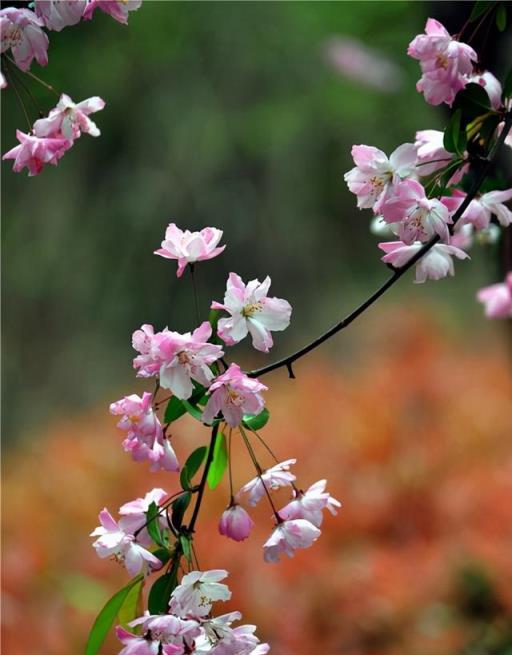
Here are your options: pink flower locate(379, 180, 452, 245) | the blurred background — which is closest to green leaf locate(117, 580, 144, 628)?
pink flower locate(379, 180, 452, 245)

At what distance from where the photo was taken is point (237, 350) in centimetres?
473

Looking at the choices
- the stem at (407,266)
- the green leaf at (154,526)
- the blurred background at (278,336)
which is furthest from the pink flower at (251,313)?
the blurred background at (278,336)

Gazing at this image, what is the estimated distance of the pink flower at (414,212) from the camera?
1.88 feet

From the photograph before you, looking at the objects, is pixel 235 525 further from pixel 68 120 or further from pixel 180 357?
pixel 68 120

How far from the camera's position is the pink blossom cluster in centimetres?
55

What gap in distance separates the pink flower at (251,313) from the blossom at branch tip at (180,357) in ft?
0.08

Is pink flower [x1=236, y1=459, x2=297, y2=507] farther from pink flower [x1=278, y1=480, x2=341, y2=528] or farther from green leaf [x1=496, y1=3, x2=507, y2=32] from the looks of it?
green leaf [x1=496, y1=3, x2=507, y2=32]

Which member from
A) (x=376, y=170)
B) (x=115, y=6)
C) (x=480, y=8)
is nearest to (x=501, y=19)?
(x=480, y=8)

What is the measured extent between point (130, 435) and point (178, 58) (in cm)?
347

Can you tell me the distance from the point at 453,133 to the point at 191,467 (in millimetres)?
290

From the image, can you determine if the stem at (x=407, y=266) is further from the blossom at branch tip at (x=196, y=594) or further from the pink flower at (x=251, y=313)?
the blossom at branch tip at (x=196, y=594)

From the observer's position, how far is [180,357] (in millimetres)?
542

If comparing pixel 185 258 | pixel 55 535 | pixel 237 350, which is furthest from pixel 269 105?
pixel 185 258

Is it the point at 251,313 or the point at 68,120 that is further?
the point at 68,120
